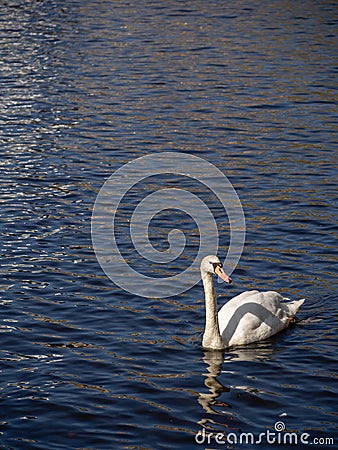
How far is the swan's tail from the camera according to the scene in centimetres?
1440

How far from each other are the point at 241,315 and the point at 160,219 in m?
5.29

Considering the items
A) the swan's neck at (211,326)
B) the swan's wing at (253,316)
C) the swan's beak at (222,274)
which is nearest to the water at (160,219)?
the swan's wing at (253,316)

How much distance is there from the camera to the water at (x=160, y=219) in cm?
1208

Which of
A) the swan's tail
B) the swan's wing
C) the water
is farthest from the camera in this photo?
the swan's tail

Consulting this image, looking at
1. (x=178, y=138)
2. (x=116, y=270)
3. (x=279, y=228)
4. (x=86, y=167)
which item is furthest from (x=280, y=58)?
(x=116, y=270)

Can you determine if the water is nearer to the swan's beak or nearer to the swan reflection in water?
the swan reflection in water

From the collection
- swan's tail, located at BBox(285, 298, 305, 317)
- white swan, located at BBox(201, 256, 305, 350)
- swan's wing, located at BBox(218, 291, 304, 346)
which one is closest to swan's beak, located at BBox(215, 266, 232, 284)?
white swan, located at BBox(201, 256, 305, 350)

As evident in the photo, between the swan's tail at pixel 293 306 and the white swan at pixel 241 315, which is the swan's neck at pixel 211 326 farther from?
the swan's tail at pixel 293 306

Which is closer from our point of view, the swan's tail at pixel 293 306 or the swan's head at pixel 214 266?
the swan's head at pixel 214 266

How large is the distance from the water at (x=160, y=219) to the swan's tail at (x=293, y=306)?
0.27 metres

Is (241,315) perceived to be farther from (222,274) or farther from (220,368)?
(220,368)

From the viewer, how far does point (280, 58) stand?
31.9 m

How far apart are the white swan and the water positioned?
23 cm

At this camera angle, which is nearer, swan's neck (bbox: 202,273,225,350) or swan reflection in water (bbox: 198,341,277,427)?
swan reflection in water (bbox: 198,341,277,427)
